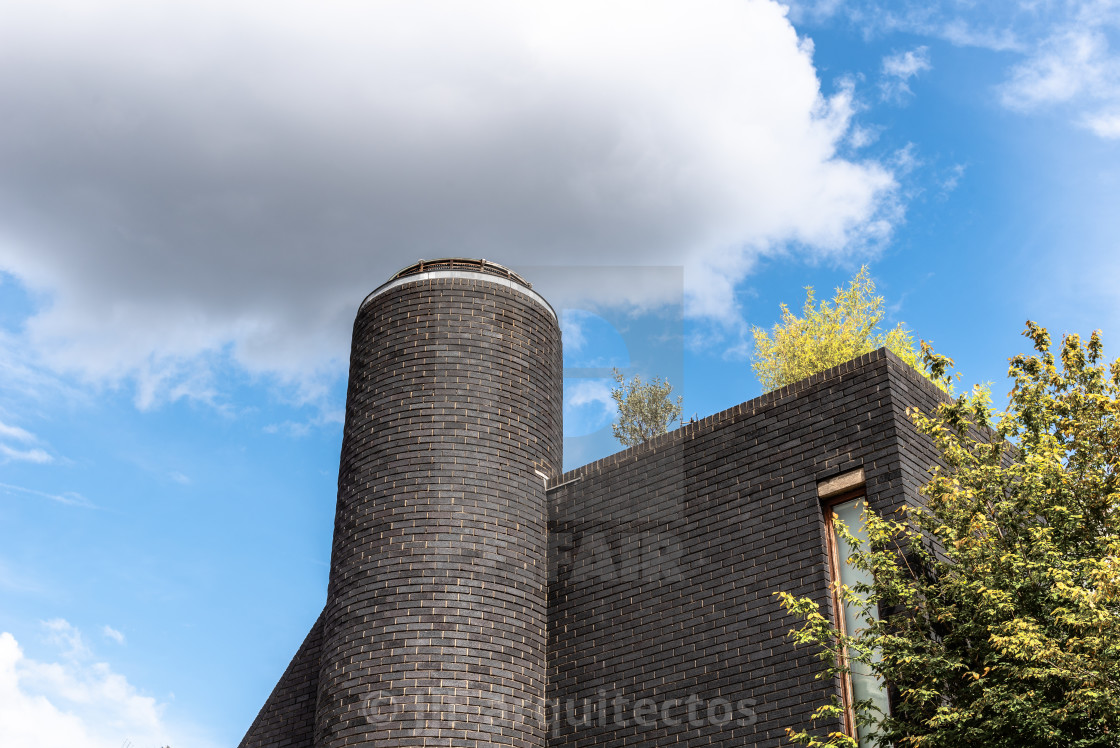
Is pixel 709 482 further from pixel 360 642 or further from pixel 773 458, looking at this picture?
pixel 360 642

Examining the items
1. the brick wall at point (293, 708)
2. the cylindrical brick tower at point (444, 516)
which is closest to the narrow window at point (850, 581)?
the cylindrical brick tower at point (444, 516)

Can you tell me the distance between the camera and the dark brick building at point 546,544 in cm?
1102

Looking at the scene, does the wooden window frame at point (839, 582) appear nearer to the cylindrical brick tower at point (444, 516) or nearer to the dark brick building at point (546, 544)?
the dark brick building at point (546, 544)

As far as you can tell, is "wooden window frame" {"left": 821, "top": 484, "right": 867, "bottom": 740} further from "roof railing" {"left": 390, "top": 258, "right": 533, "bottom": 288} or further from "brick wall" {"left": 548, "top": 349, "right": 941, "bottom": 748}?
"roof railing" {"left": 390, "top": 258, "right": 533, "bottom": 288}

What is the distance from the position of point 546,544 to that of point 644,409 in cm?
1824

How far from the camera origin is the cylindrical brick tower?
11.9 meters

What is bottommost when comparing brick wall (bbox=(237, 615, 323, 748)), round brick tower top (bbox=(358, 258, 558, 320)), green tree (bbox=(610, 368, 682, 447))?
brick wall (bbox=(237, 615, 323, 748))

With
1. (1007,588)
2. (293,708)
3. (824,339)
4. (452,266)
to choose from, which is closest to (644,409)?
(824,339)

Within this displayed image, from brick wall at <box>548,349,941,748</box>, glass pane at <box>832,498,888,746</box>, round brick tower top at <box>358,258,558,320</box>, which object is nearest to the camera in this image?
glass pane at <box>832,498,888,746</box>

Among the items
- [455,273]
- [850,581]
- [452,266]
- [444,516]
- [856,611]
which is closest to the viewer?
[856,611]

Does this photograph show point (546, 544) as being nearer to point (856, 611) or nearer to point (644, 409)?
point (856, 611)

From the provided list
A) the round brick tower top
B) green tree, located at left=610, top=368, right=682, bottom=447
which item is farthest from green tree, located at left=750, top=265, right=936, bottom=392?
the round brick tower top

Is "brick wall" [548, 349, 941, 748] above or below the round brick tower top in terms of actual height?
below

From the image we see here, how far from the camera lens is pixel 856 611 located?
418 inches
